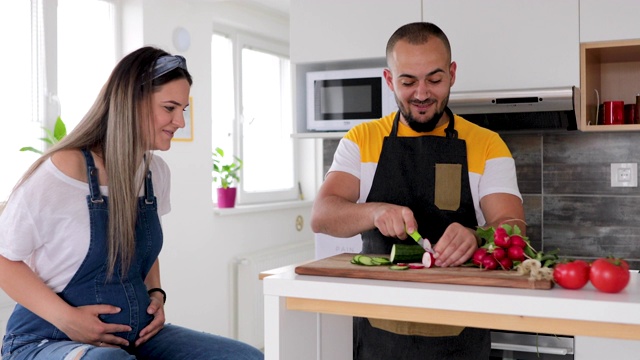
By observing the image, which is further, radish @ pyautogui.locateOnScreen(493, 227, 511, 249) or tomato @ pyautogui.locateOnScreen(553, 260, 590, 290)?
radish @ pyautogui.locateOnScreen(493, 227, 511, 249)

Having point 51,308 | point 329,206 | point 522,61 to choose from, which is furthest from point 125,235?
point 522,61

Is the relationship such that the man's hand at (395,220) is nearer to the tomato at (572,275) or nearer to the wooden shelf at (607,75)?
the tomato at (572,275)

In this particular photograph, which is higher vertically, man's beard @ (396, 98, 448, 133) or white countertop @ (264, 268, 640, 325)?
man's beard @ (396, 98, 448, 133)

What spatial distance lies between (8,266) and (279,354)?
68cm

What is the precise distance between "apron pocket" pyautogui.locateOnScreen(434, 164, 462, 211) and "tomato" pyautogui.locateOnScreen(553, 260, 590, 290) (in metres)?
0.65

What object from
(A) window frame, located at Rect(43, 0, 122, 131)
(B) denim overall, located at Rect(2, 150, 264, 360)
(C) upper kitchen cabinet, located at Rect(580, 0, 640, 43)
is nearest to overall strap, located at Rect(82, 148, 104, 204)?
(B) denim overall, located at Rect(2, 150, 264, 360)

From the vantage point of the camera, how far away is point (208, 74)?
440 centimetres

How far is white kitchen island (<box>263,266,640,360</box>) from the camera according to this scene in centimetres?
133

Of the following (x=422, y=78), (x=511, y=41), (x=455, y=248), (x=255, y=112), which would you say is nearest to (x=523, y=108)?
(x=511, y=41)

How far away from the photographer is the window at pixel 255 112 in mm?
4926

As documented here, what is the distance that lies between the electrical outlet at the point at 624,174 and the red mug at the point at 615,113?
0.22 metres

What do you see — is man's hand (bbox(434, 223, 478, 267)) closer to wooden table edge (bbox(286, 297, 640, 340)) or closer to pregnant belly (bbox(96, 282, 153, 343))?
wooden table edge (bbox(286, 297, 640, 340))

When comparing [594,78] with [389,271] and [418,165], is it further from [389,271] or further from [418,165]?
[389,271]

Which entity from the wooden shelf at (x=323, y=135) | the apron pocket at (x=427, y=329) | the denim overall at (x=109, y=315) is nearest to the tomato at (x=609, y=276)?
the apron pocket at (x=427, y=329)
